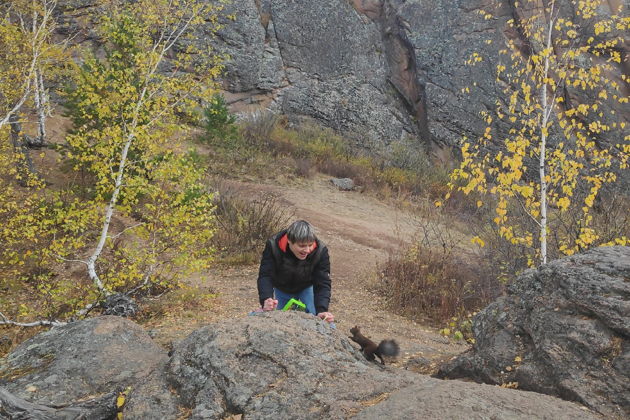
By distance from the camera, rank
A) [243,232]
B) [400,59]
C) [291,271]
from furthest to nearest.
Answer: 1. [400,59]
2. [243,232]
3. [291,271]

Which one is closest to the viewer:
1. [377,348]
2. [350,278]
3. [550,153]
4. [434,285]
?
[377,348]

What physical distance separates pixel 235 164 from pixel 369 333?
10.8 m

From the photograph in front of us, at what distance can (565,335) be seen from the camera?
3000 millimetres

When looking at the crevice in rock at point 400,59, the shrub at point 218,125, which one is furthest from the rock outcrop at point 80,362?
the crevice in rock at point 400,59

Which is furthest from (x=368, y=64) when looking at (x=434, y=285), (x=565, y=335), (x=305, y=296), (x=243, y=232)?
(x=565, y=335)

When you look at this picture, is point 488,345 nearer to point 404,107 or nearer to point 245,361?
point 245,361

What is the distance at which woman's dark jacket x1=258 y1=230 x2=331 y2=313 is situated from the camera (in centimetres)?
390

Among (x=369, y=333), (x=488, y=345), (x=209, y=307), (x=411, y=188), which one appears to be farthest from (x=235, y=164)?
(x=488, y=345)

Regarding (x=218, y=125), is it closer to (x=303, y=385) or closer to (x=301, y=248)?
(x=301, y=248)

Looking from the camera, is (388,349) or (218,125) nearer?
(388,349)

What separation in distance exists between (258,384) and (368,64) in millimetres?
22298

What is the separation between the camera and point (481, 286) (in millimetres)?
7199

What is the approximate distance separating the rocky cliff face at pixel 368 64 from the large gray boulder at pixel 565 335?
59.3ft

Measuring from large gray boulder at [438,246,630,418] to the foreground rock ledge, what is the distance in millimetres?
428
